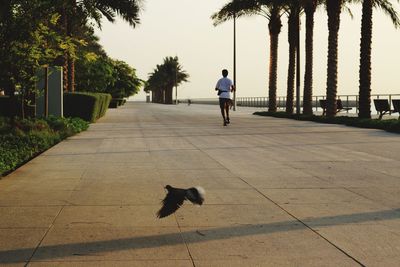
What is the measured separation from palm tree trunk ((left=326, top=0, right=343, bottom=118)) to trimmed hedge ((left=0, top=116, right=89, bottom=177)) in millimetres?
10927

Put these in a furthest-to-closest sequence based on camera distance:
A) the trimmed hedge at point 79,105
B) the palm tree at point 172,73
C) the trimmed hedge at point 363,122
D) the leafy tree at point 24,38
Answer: the palm tree at point 172,73
the trimmed hedge at point 79,105
the trimmed hedge at point 363,122
the leafy tree at point 24,38

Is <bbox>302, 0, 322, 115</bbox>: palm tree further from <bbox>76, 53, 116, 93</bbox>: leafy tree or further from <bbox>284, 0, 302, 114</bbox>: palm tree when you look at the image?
<bbox>76, 53, 116, 93</bbox>: leafy tree

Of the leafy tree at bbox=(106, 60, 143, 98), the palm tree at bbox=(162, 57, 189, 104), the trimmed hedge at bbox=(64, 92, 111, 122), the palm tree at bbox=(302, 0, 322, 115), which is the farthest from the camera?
the palm tree at bbox=(162, 57, 189, 104)

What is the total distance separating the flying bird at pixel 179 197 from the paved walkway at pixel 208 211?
19cm

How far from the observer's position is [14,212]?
197 inches

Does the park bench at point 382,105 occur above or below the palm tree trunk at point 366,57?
below

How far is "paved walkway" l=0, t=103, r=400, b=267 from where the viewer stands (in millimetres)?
3744

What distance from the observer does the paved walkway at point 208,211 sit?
3.74m

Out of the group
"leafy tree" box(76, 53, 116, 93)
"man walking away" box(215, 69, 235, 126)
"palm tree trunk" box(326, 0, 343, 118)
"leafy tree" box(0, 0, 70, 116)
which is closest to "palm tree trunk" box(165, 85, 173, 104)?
"leafy tree" box(76, 53, 116, 93)

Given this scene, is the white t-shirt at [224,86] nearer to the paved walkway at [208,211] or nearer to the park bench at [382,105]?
the park bench at [382,105]

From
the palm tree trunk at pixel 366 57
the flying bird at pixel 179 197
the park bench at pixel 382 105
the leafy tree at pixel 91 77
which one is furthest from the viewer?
the leafy tree at pixel 91 77

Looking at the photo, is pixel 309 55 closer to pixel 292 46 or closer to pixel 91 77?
pixel 292 46

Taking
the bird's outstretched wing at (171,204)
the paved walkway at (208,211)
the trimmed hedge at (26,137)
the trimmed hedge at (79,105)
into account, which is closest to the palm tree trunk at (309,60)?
the trimmed hedge at (79,105)

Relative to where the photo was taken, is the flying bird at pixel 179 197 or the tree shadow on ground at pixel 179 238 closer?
the tree shadow on ground at pixel 179 238
